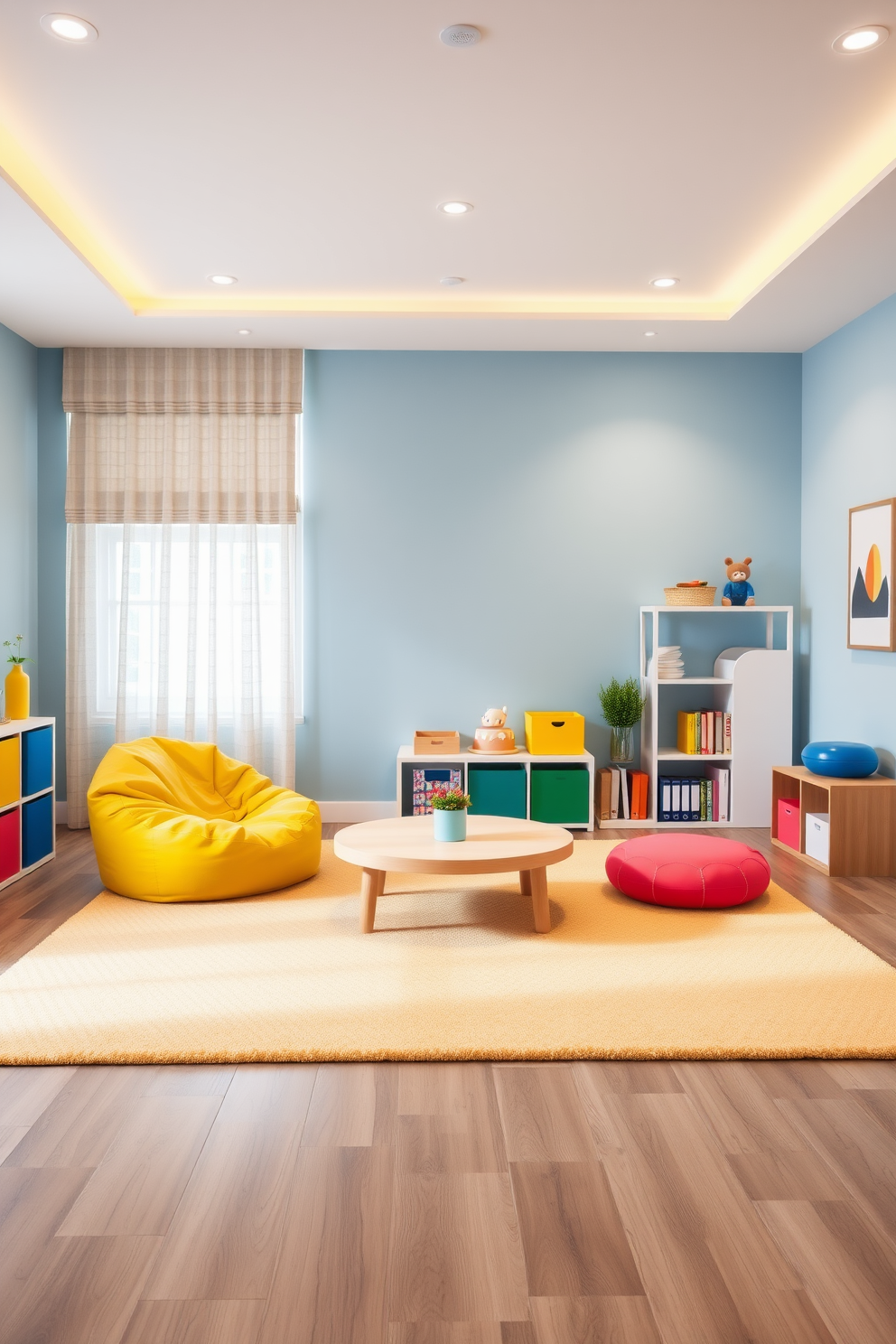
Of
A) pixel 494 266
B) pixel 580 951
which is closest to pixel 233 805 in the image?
pixel 580 951

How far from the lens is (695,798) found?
5.40 meters

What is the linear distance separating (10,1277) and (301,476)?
455 cm

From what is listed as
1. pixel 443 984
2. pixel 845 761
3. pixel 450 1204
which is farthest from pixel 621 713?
pixel 450 1204

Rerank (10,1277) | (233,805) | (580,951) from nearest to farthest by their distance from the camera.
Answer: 1. (10,1277)
2. (580,951)
3. (233,805)

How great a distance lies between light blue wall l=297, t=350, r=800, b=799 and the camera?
18.4 feet

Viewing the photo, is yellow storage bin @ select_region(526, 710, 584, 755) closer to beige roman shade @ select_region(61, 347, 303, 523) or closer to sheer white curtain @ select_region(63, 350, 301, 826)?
sheer white curtain @ select_region(63, 350, 301, 826)

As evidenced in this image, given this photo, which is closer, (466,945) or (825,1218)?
(825,1218)

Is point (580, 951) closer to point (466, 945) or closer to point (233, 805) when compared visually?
point (466, 945)

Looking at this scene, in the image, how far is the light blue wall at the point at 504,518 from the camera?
5598 millimetres

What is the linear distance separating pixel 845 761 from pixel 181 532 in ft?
12.2

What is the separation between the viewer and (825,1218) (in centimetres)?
180

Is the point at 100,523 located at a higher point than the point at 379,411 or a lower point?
lower

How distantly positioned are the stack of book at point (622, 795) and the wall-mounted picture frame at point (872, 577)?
1340 millimetres

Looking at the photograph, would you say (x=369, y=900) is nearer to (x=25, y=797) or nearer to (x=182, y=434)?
(x=25, y=797)
